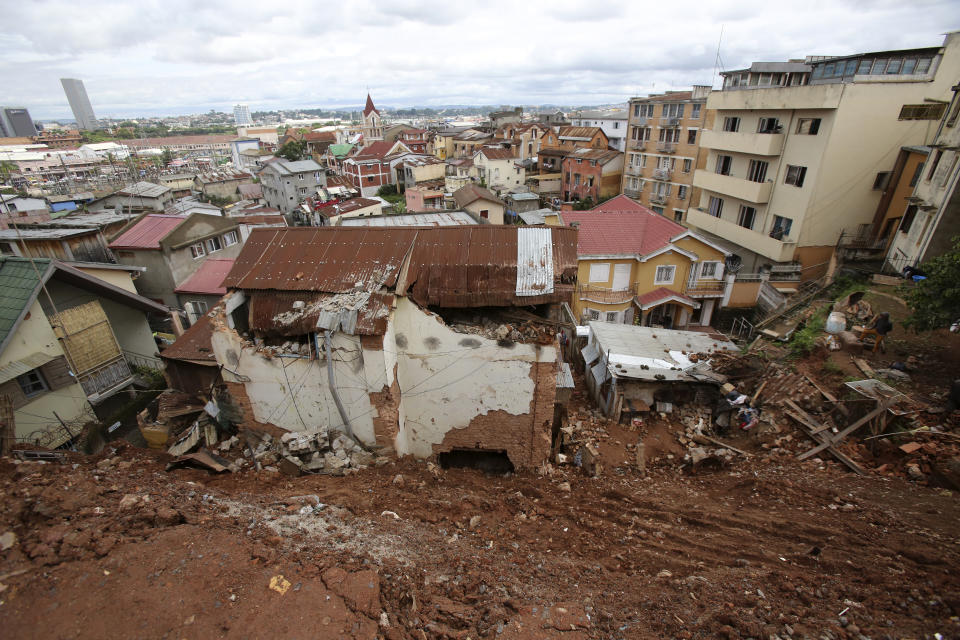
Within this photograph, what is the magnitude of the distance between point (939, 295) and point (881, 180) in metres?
15.9

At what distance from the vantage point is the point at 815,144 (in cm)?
2170

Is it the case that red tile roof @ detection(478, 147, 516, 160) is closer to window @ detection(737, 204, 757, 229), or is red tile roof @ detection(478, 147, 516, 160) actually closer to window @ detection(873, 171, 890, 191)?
window @ detection(737, 204, 757, 229)

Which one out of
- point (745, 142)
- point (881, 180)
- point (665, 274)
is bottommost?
point (665, 274)

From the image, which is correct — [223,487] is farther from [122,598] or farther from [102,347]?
[102,347]

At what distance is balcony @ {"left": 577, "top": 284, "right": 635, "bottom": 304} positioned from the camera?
74.9 feet

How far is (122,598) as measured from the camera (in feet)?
17.1

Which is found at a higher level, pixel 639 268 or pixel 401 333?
pixel 401 333

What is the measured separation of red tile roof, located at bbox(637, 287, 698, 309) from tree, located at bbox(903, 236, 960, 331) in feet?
37.6

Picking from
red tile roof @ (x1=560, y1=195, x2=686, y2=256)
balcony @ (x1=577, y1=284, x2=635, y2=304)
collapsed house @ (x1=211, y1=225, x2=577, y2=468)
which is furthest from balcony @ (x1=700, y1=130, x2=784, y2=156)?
collapsed house @ (x1=211, y1=225, x2=577, y2=468)

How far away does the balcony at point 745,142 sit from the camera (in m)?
23.8

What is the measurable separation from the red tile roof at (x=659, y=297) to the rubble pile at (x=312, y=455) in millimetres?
17472

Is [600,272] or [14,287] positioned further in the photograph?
[600,272]

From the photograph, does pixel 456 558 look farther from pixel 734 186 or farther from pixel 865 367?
pixel 734 186

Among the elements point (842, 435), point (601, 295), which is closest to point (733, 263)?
point (601, 295)
